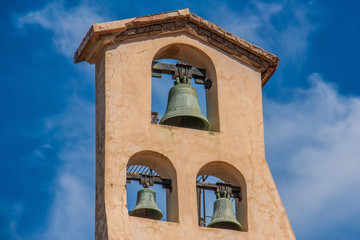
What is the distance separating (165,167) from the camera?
54.9 ft

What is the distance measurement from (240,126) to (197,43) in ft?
4.93

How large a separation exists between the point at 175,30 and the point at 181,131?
1.77 meters

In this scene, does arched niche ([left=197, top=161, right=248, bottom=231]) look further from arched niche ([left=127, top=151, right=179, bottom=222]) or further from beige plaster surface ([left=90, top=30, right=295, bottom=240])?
arched niche ([left=127, top=151, right=179, bottom=222])

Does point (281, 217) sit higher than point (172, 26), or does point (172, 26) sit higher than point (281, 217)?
point (172, 26)

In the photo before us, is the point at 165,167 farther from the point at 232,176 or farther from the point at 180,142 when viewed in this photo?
the point at 232,176

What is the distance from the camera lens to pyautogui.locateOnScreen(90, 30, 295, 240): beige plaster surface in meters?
16.0

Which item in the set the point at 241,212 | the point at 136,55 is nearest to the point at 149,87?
the point at 136,55

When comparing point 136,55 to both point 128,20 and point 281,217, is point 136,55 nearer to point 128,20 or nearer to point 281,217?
point 128,20

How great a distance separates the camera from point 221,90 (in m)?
17.7

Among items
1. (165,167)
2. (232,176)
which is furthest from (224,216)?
(165,167)

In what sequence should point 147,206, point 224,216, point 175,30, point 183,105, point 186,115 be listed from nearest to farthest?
point 147,206
point 224,216
point 186,115
point 183,105
point 175,30

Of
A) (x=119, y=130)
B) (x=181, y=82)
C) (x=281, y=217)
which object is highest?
(x=181, y=82)

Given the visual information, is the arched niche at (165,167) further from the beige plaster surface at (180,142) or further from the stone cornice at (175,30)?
the stone cornice at (175,30)

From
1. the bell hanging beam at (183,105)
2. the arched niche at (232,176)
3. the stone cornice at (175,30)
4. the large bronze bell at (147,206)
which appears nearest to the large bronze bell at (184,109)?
the bell hanging beam at (183,105)
